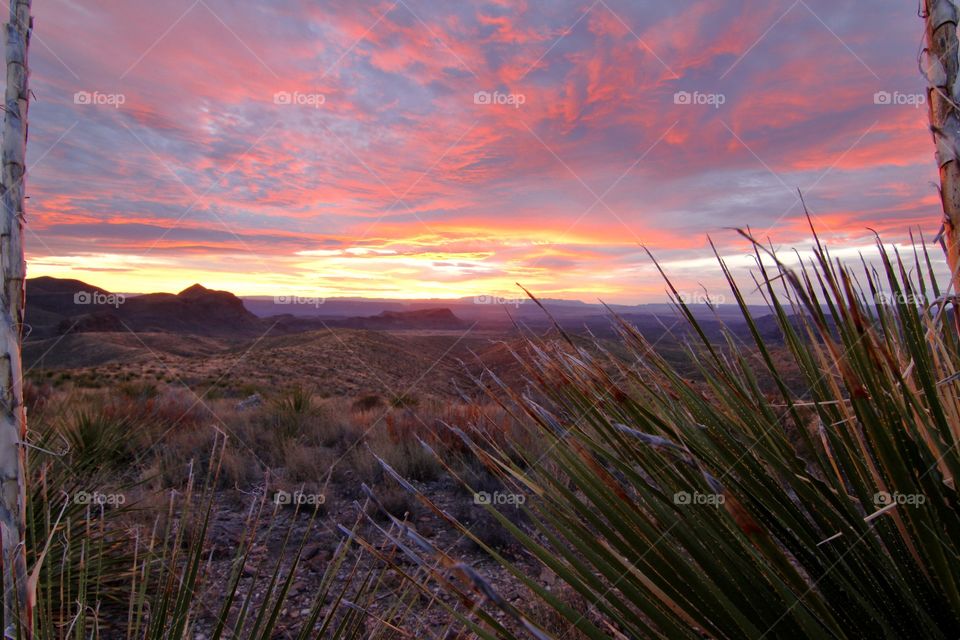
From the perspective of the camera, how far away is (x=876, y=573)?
955 millimetres

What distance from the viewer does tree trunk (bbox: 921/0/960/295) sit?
3.43 feet

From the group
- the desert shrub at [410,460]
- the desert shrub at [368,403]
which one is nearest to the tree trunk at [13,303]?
the desert shrub at [410,460]

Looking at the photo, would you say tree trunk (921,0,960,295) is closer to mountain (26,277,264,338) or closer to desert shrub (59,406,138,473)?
desert shrub (59,406,138,473)

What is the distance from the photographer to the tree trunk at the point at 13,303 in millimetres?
1390

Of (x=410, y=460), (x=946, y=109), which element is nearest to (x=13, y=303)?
(x=946, y=109)

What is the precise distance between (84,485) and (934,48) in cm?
501

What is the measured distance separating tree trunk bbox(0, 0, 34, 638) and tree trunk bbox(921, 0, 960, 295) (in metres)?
2.27

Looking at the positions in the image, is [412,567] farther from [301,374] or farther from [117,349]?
[117,349]

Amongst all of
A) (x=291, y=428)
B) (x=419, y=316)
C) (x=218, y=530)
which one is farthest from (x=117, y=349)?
(x=419, y=316)

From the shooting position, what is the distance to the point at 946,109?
107cm

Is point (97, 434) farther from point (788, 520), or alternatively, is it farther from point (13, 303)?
point (788, 520)

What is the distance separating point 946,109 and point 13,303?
92.2 inches

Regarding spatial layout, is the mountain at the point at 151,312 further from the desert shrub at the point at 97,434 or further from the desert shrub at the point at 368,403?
the desert shrub at the point at 97,434

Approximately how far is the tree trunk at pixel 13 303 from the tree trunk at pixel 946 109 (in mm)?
2267
